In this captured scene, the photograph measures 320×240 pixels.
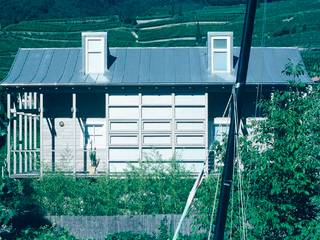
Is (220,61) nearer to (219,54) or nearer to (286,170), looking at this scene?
(219,54)

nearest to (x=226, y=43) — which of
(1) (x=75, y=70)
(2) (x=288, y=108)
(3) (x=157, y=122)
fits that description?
(3) (x=157, y=122)

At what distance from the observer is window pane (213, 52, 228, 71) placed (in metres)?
22.6

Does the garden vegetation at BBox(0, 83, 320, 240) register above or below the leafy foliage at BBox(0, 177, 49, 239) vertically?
above

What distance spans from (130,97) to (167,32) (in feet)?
82.7

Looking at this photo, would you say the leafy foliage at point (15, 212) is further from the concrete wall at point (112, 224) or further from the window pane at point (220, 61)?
the window pane at point (220, 61)

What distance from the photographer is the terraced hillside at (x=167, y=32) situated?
41750 millimetres

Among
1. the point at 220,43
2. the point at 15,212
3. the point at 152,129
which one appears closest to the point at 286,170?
the point at 15,212

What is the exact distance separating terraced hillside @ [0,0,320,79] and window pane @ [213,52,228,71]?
15.3 metres

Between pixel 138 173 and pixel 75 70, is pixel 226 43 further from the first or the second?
pixel 138 173

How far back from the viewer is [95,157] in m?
22.7

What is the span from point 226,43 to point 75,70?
16.9 ft

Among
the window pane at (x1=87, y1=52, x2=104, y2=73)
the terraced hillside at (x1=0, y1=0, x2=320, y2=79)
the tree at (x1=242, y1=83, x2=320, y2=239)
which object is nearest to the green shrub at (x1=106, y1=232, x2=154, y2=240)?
the tree at (x1=242, y1=83, x2=320, y2=239)

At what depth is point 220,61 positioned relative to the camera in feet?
74.6

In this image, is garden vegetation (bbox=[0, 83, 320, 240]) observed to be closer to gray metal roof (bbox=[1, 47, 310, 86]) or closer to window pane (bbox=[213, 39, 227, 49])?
gray metal roof (bbox=[1, 47, 310, 86])
